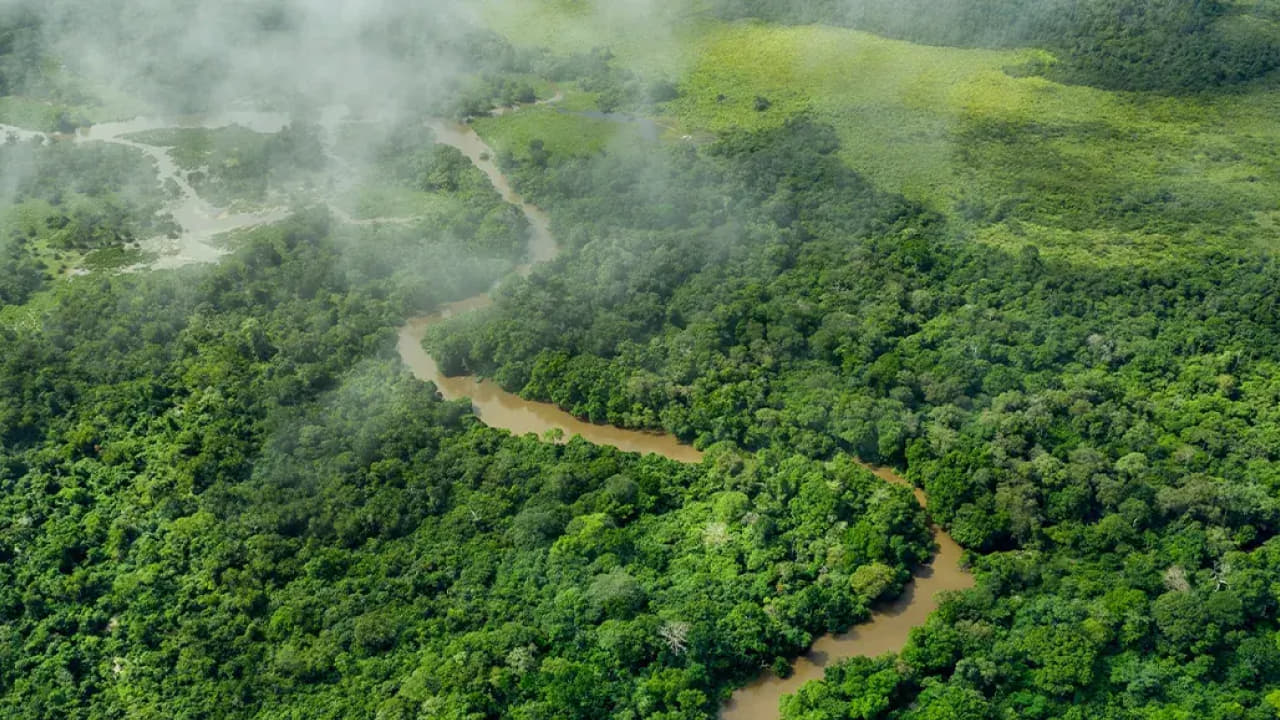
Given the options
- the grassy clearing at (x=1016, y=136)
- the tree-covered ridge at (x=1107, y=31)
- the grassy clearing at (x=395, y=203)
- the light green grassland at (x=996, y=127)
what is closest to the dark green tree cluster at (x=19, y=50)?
the grassy clearing at (x=395, y=203)

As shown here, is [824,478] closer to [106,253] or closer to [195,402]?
[195,402]

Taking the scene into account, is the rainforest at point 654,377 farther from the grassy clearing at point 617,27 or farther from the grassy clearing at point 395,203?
the grassy clearing at point 617,27

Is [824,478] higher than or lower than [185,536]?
higher

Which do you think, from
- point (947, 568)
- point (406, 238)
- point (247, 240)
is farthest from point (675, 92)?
point (947, 568)

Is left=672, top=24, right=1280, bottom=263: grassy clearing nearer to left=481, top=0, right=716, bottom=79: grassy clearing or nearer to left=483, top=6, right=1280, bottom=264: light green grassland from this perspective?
left=483, top=6, right=1280, bottom=264: light green grassland

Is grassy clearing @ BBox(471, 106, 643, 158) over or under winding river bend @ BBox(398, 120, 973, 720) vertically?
over

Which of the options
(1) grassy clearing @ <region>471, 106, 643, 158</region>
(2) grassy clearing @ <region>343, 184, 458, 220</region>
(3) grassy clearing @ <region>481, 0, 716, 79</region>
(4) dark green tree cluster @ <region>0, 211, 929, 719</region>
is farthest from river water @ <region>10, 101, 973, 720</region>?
(3) grassy clearing @ <region>481, 0, 716, 79</region>
